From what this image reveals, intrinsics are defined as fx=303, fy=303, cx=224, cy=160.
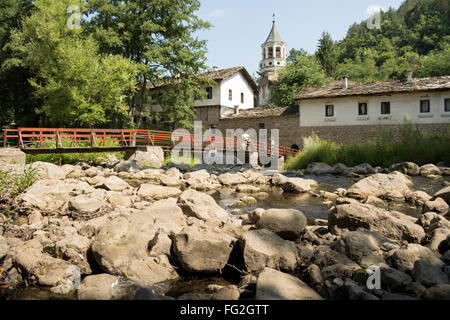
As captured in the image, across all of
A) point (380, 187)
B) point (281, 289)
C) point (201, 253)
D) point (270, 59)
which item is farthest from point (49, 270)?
point (270, 59)

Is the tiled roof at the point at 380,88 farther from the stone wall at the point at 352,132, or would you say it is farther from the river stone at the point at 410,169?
the river stone at the point at 410,169

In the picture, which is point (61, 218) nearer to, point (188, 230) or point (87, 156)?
point (188, 230)

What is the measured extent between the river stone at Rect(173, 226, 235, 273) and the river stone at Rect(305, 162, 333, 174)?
13.2 m

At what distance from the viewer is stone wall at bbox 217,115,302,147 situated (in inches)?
1053

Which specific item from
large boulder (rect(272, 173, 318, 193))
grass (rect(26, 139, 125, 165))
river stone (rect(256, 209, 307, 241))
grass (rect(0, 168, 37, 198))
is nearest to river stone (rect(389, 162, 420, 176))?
large boulder (rect(272, 173, 318, 193))

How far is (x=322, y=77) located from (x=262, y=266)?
107 ft

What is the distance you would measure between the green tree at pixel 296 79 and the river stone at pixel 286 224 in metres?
28.6

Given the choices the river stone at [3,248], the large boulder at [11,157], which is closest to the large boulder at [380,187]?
the river stone at [3,248]

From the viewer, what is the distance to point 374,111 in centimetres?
2334

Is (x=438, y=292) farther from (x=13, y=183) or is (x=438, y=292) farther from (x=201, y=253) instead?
(x=13, y=183)

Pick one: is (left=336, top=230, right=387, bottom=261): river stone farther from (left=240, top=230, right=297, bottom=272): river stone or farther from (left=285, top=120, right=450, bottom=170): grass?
(left=285, top=120, right=450, bottom=170): grass

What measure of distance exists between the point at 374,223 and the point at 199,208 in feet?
10.5

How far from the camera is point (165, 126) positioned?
1298 inches

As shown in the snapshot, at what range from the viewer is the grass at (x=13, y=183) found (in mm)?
7277
